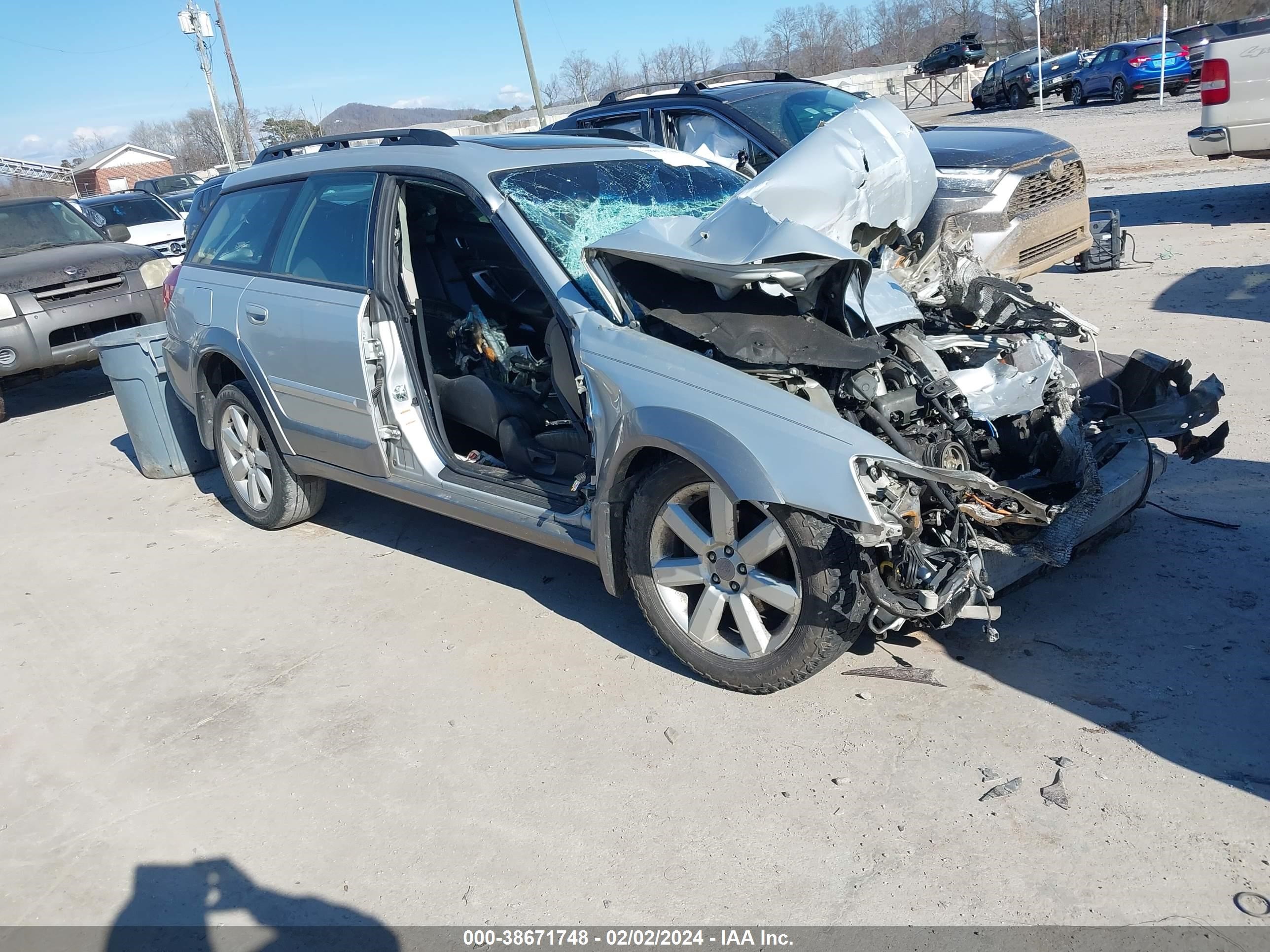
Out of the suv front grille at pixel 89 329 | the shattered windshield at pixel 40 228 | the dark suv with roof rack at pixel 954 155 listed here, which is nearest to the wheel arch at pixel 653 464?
the dark suv with roof rack at pixel 954 155

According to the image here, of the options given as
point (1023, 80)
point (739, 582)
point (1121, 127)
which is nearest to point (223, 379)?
point (739, 582)

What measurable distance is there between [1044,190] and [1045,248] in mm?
470

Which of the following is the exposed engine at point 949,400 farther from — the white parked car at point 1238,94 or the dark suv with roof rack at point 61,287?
the dark suv with roof rack at point 61,287

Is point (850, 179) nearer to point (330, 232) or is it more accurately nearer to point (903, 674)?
point (903, 674)

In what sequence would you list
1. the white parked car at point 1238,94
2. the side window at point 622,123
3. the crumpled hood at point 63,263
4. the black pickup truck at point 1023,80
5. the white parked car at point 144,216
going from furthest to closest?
1. the black pickup truck at point 1023,80
2. the white parked car at point 144,216
3. the white parked car at point 1238,94
4. the crumpled hood at point 63,263
5. the side window at point 622,123

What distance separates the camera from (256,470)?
588 cm

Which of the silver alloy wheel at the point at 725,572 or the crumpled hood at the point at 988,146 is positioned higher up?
the crumpled hood at the point at 988,146

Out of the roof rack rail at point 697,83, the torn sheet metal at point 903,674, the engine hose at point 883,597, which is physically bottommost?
the torn sheet metal at point 903,674

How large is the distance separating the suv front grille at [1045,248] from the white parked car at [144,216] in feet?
43.7

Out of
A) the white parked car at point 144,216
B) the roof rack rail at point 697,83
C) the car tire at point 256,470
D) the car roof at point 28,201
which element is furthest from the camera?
the white parked car at point 144,216

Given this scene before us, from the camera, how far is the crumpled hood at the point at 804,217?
3516 millimetres

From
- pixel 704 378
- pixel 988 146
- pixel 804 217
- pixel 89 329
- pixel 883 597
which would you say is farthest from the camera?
pixel 89 329

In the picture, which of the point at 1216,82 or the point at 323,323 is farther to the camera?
the point at 1216,82

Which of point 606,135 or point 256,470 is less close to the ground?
point 606,135
